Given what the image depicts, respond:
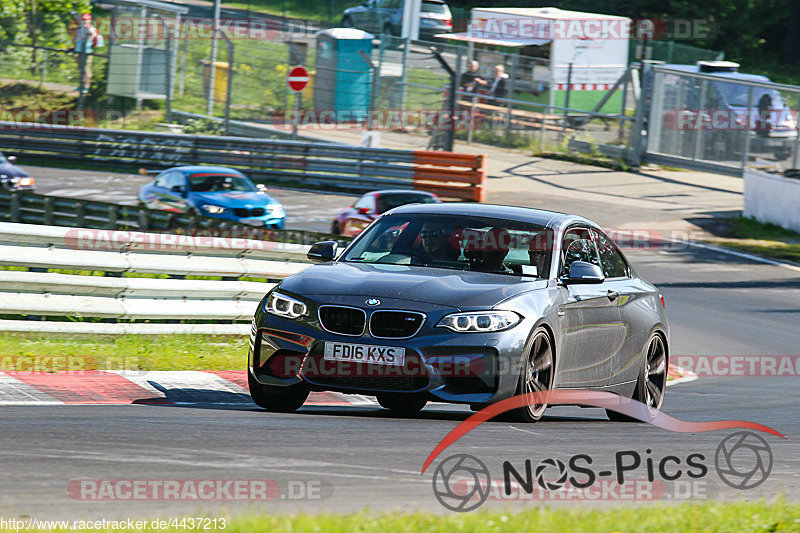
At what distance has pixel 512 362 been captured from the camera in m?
7.22

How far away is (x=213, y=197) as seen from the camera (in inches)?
893

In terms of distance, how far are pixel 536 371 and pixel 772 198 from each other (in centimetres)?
Result: 1971

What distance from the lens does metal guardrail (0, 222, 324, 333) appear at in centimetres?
975

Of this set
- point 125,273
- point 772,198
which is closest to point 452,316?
point 125,273

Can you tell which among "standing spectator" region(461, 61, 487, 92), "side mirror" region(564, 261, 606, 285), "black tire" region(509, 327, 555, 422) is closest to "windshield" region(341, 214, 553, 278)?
"side mirror" region(564, 261, 606, 285)

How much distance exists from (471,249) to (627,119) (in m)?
26.2

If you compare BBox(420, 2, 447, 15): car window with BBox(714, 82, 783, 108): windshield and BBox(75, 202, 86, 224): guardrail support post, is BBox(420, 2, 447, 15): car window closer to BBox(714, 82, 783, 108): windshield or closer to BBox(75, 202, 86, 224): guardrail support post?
BBox(714, 82, 783, 108): windshield

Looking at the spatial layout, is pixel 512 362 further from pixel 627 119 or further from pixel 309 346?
pixel 627 119

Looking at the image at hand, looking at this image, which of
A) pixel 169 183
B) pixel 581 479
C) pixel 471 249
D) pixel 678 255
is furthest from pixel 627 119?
pixel 581 479

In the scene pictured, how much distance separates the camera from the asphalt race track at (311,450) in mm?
5027

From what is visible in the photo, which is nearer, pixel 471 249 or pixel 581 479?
pixel 581 479

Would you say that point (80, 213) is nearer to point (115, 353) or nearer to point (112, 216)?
point (112, 216)

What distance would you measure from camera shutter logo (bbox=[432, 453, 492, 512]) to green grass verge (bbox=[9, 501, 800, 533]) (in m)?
0.23

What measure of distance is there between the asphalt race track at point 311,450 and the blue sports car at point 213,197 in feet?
44.3
